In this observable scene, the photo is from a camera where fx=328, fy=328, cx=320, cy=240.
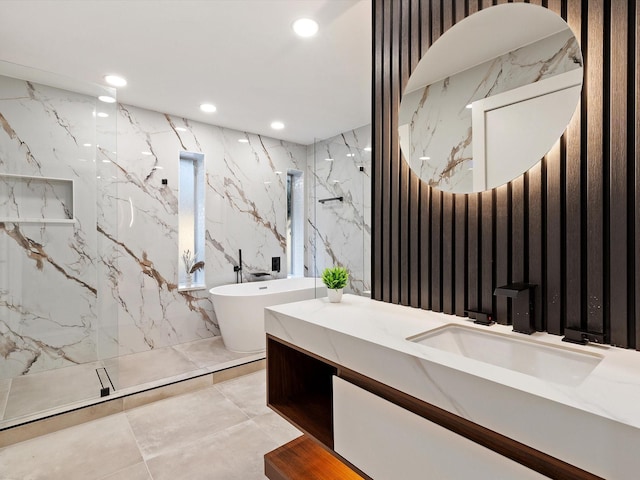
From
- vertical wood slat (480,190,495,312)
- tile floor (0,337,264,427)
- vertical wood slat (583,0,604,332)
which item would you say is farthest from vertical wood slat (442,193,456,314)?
tile floor (0,337,264,427)

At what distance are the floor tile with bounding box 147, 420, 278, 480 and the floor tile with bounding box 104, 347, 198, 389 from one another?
3.03ft

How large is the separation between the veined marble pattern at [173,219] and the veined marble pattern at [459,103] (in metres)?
2.83

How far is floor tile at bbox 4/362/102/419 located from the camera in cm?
227

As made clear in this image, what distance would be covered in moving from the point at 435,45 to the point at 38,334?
11.4 ft

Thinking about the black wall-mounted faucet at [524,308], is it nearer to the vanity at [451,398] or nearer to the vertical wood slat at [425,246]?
the vanity at [451,398]

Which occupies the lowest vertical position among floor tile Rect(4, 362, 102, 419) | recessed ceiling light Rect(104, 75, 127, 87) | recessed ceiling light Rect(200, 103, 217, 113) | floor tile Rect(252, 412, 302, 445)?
floor tile Rect(252, 412, 302, 445)

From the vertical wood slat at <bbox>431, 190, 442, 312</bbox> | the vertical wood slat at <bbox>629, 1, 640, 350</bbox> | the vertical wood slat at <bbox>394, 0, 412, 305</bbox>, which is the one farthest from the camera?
the vertical wood slat at <bbox>394, 0, 412, 305</bbox>

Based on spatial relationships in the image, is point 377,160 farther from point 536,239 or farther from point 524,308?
point 524,308

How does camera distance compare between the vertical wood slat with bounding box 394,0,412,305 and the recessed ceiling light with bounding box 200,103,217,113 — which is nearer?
the vertical wood slat with bounding box 394,0,412,305

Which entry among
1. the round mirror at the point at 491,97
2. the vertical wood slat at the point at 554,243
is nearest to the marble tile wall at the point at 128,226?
the round mirror at the point at 491,97

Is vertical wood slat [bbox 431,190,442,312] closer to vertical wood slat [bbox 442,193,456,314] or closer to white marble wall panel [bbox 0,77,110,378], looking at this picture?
vertical wood slat [bbox 442,193,456,314]

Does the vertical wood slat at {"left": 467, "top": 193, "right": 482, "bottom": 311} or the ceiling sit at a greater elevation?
the ceiling

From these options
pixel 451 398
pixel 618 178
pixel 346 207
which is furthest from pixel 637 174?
pixel 346 207

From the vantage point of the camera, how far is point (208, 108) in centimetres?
334
